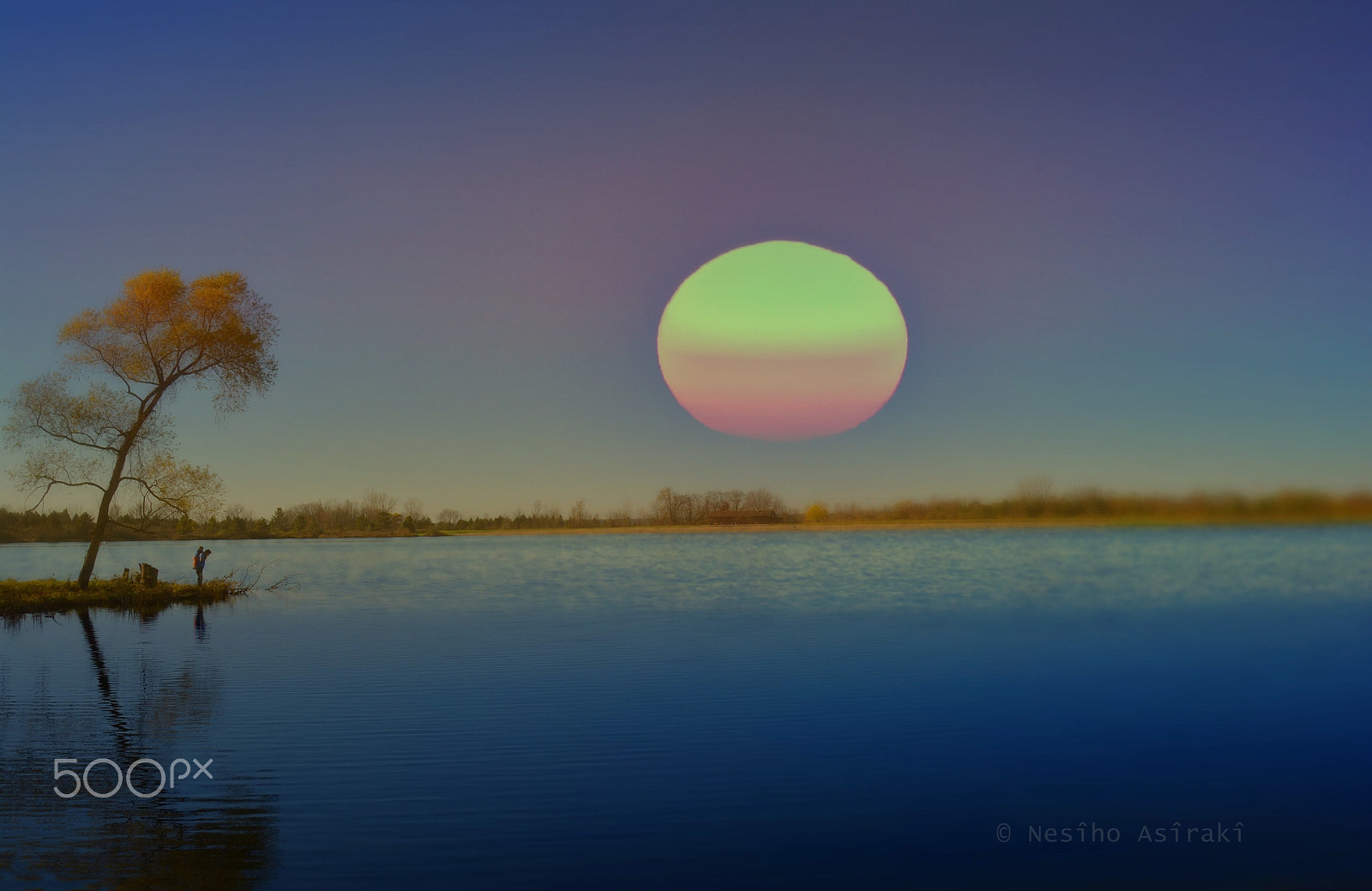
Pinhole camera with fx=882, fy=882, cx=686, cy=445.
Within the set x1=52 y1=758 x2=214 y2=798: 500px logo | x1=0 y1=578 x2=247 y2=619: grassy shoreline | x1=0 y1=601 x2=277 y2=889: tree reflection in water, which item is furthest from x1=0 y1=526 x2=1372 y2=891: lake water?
x1=0 y1=578 x2=247 y2=619: grassy shoreline

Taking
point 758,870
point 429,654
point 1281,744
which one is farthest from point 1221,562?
point 758,870

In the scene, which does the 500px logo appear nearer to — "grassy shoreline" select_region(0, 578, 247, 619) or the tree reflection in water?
the tree reflection in water

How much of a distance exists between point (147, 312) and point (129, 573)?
44.6ft

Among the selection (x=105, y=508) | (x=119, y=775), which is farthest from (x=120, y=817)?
(x=105, y=508)

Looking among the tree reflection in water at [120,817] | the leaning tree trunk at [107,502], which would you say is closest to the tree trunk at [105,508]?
the leaning tree trunk at [107,502]

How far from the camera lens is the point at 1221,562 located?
230 feet

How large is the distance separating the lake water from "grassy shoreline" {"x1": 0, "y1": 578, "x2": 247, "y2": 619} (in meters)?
3.01

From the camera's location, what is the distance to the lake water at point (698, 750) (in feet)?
35.0

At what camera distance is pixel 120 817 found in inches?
468

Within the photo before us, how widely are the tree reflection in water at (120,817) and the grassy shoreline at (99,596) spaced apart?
2387 centimetres

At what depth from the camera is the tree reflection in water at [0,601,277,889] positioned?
391 inches

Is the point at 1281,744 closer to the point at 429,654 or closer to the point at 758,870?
the point at 758,870

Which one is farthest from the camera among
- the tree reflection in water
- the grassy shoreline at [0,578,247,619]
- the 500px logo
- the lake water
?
the grassy shoreline at [0,578,247,619]

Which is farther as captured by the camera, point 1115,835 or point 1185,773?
point 1185,773
